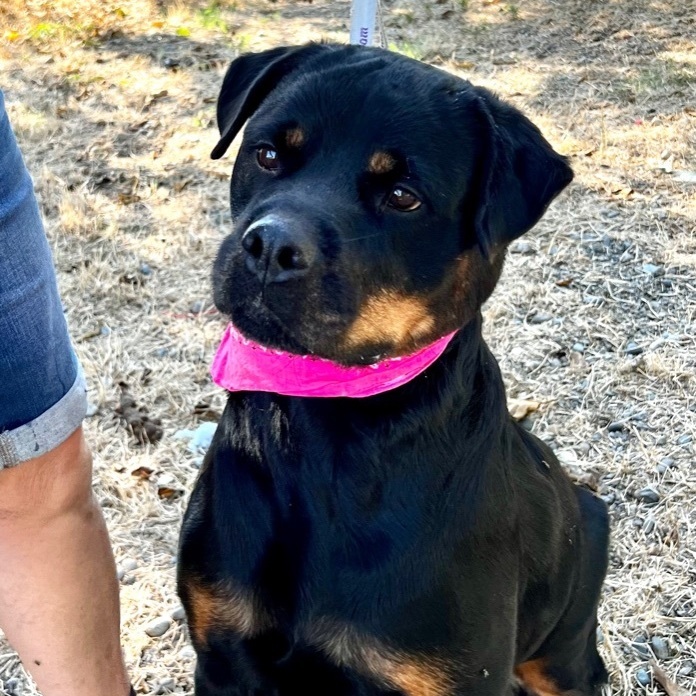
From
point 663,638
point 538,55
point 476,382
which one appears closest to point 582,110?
point 538,55

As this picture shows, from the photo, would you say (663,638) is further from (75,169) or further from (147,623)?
(75,169)

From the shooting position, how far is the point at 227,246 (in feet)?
6.73

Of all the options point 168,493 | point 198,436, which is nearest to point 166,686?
point 168,493

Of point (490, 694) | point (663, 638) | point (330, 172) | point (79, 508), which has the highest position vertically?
point (330, 172)

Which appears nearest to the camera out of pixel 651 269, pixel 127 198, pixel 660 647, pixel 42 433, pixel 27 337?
pixel 27 337

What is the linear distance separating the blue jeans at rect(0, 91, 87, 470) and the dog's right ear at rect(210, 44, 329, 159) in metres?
0.58

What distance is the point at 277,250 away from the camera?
1854mm

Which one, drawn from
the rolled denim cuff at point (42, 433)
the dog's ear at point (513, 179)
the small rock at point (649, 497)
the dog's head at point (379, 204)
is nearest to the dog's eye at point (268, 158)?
the dog's head at point (379, 204)

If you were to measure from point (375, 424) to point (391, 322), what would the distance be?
0.26 metres

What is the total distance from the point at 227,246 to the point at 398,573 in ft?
2.79

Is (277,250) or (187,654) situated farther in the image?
(187,654)

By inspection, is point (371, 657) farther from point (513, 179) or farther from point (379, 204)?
point (513, 179)

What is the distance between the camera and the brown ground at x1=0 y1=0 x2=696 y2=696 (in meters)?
3.53

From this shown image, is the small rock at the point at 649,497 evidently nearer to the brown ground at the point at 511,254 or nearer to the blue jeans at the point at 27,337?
the brown ground at the point at 511,254
